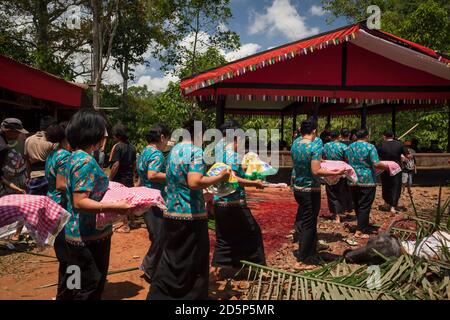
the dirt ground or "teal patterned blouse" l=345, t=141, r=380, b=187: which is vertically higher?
"teal patterned blouse" l=345, t=141, r=380, b=187

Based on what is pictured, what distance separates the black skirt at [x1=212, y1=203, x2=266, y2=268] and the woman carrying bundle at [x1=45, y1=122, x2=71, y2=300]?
1.67m

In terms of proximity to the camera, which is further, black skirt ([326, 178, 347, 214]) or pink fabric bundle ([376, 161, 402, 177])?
black skirt ([326, 178, 347, 214])

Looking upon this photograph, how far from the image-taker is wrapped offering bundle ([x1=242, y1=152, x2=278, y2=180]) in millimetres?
3736

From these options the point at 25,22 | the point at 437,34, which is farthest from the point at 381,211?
the point at 25,22

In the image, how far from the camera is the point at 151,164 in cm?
407

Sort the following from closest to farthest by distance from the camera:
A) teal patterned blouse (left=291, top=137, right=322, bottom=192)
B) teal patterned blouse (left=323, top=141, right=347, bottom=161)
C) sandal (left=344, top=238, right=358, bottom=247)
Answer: teal patterned blouse (left=291, top=137, right=322, bottom=192), sandal (left=344, top=238, right=358, bottom=247), teal patterned blouse (left=323, top=141, right=347, bottom=161)

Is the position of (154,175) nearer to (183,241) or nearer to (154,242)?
(154,242)

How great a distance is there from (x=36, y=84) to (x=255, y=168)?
827cm

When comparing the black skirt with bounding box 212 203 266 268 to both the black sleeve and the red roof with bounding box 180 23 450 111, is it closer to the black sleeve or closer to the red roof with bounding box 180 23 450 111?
the black sleeve

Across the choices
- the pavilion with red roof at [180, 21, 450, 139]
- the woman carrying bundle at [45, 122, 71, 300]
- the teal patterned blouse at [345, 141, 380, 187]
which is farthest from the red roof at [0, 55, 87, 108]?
the teal patterned blouse at [345, 141, 380, 187]

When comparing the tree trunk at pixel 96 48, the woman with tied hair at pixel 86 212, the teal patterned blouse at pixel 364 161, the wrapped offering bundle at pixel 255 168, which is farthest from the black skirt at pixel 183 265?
the tree trunk at pixel 96 48

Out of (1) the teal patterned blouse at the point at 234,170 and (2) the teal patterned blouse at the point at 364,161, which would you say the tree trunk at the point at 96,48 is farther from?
(1) the teal patterned blouse at the point at 234,170

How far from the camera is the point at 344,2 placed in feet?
78.1

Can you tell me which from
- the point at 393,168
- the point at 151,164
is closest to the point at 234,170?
the point at 151,164
